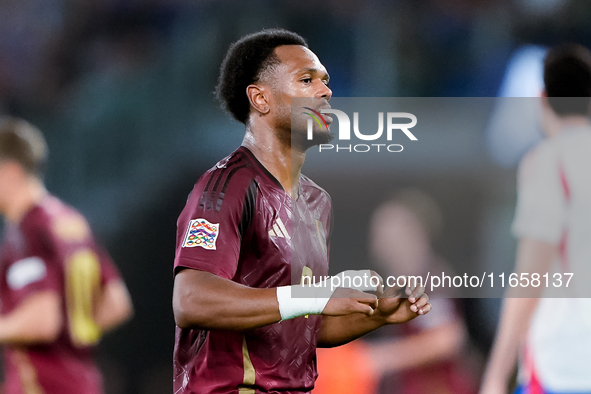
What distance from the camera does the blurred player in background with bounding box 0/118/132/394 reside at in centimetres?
242

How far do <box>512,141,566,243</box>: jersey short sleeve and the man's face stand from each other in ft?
2.15

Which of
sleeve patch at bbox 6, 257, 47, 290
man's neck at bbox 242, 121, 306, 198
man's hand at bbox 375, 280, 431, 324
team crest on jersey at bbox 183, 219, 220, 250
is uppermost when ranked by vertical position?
man's neck at bbox 242, 121, 306, 198

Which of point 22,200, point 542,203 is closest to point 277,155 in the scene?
point 542,203

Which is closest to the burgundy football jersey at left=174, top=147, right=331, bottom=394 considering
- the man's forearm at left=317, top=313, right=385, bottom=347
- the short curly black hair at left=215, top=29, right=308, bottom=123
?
the man's forearm at left=317, top=313, right=385, bottom=347

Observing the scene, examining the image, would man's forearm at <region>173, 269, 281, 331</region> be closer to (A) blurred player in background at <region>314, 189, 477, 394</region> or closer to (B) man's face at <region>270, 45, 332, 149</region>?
(B) man's face at <region>270, 45, 332, 149</region>

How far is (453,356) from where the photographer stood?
2.59 m

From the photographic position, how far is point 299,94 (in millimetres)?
1791

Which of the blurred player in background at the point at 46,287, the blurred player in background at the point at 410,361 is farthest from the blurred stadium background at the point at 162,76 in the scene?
the blurred player in background at the point at 410,361

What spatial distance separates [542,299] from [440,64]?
165cm

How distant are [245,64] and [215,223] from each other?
2.26 ft

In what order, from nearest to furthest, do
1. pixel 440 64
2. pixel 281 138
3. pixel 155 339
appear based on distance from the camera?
1. pixel 281 138
2. pixel 155 339
3. pixel 440 64

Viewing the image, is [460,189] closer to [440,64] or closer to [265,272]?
[265,272]

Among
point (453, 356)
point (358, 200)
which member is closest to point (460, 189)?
point (358, 200)

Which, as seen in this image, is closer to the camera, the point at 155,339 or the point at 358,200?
the point at 358,200
